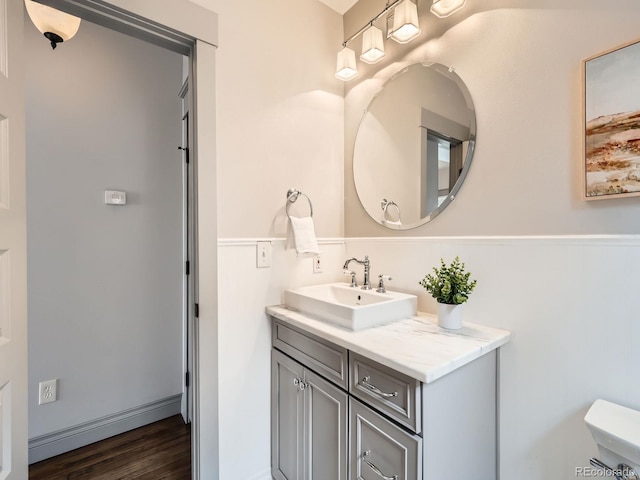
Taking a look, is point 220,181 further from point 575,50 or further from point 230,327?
point 575,50

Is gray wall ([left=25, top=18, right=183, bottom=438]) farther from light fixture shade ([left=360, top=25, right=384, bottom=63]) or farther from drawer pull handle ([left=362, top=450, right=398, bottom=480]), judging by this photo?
drawer pull handle ([left=362, top=450, right=398, bottom=480])

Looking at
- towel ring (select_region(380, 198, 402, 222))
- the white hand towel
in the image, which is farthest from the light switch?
towel ring (select_region(380, 198, 402, 222))

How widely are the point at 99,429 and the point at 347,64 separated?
270cm

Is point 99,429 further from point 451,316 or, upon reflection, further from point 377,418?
point 451,316

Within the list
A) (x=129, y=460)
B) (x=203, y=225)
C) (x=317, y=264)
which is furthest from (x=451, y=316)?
(x=129, y=460)

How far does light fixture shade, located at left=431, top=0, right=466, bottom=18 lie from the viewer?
120 centimetres

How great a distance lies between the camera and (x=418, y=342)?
1.04 metres

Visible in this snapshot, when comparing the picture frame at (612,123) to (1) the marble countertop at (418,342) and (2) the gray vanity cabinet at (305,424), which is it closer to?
(1) the marble countertop at (418,342)

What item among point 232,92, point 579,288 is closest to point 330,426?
point 579,288

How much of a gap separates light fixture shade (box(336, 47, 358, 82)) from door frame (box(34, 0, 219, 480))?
66cm

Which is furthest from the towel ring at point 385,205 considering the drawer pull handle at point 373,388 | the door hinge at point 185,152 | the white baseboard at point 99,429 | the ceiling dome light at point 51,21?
the white baseboard at point 99,429

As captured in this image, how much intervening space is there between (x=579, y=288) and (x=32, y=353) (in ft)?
8.78

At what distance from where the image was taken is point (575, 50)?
3.21 ft

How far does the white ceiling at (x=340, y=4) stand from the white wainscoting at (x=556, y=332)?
1545mm
